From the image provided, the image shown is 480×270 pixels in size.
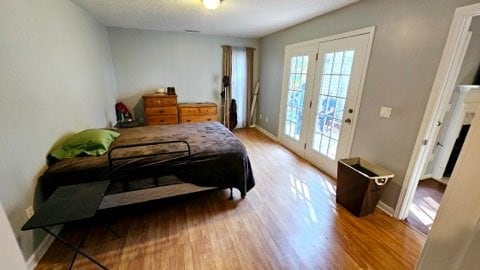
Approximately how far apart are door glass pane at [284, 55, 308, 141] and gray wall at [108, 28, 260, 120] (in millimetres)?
1810

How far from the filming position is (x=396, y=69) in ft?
6.77

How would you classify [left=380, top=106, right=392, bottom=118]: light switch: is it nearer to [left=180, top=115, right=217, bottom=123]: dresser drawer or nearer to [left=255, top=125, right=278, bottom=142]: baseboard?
[left=255, top=125, right=278, bottom=142]: baseboard

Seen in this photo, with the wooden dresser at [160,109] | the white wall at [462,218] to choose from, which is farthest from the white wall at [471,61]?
the wooden dresser at [160,109]

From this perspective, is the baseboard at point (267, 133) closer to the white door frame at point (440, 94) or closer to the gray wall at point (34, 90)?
the white door frame at point (440, 94)

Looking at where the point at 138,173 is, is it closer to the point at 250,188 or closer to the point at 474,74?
the point at 250,188

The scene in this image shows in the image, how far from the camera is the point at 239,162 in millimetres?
2289

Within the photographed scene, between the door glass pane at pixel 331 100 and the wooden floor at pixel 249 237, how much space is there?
33.0 inches

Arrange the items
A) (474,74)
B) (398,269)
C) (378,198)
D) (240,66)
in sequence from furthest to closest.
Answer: (240,66), (474,74), (378,198), (398,269)

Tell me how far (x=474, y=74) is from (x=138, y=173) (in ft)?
13.7

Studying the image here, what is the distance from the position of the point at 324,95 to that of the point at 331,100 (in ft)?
0.53

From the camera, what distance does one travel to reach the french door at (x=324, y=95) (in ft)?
8.34

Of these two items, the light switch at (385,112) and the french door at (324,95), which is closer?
the light switch at (385,112)

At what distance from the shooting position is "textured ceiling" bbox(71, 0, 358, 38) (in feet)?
8.41

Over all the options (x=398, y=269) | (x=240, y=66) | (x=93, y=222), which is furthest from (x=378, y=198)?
(x=240, y=66)
